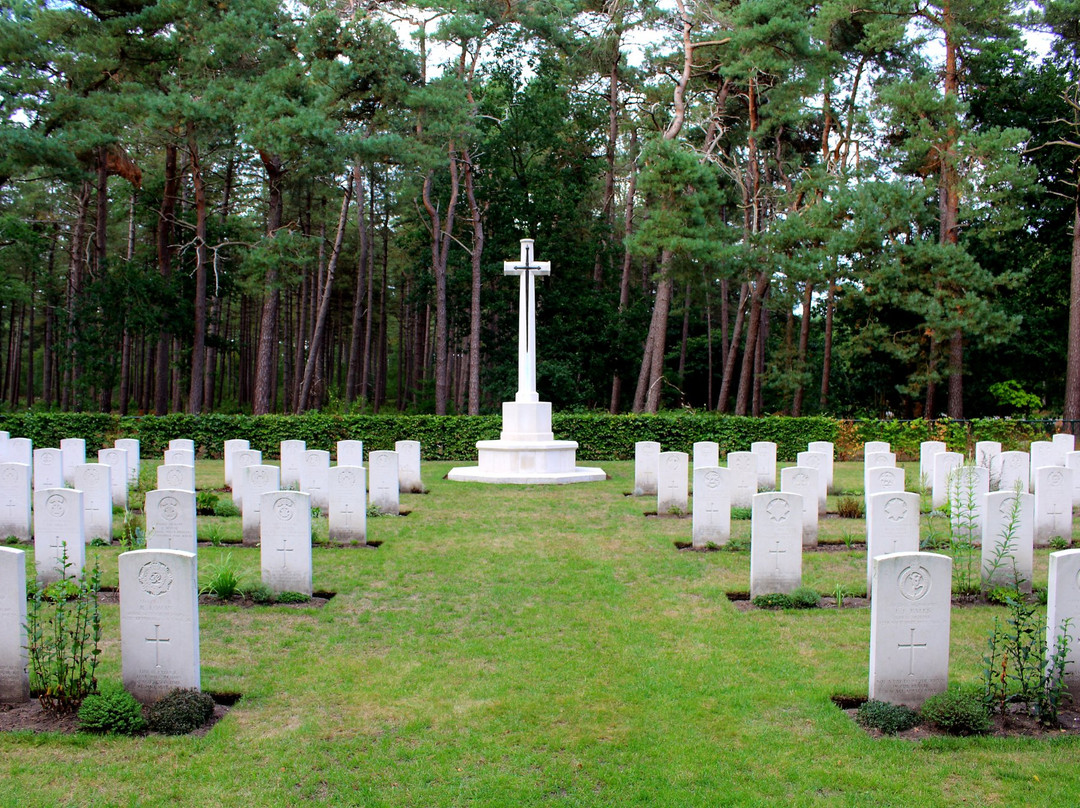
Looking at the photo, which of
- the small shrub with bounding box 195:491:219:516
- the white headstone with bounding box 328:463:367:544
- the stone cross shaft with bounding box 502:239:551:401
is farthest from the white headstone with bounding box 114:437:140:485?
the stone cross shaft with bounding box 502:239:551:401

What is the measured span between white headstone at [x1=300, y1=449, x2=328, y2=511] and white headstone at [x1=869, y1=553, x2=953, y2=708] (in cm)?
829

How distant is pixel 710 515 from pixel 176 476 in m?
6.89

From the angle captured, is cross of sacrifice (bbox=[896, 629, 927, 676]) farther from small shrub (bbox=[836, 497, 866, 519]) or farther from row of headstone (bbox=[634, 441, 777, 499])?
row of headstone (bbox=[634, 441, 777, 499])

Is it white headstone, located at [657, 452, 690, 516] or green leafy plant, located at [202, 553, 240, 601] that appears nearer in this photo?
green leafy plant, located at [202, 553, 240, 601]

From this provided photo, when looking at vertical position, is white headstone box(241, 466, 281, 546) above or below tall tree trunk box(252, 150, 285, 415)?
below

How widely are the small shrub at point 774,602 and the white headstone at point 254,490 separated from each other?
558 cm

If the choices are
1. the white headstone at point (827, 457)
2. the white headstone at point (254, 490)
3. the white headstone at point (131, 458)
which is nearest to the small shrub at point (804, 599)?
the white headstone at point (254, 490)

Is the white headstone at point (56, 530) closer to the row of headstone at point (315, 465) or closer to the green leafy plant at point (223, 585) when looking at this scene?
the green leafy plant at point (223, 585)

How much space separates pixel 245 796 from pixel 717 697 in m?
2.90

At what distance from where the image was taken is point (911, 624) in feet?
16.6

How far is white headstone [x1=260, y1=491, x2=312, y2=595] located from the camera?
758cm

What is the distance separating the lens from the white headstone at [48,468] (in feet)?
39.8

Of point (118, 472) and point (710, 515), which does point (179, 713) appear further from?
point (118, 472)

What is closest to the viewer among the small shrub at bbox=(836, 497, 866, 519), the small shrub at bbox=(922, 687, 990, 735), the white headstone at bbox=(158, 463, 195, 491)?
the small shrub at bbox=(922, 687, 990, 735)
